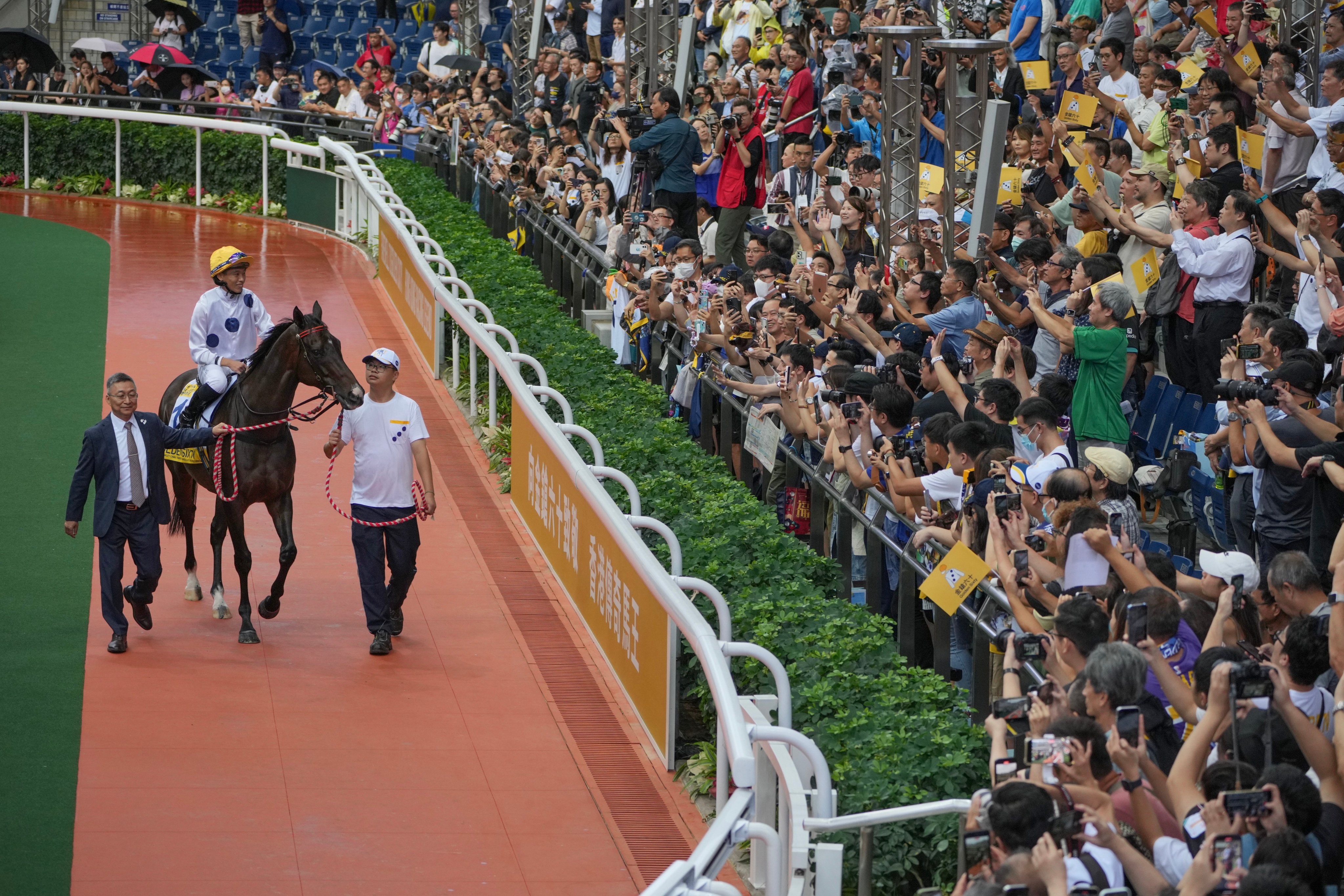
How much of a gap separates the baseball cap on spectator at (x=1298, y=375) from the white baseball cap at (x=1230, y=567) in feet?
4.67

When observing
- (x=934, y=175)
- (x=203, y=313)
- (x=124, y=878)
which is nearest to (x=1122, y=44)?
(x=934, y=175)

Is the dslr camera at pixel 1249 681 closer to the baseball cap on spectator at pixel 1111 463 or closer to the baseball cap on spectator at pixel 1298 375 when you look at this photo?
the baseball cap on spectator at pixel 1111 463

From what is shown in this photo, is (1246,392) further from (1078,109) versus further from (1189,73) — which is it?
(1189,73)

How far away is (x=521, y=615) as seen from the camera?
33.3 ft

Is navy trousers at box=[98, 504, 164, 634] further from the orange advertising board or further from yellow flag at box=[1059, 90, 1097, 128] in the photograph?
yellow flag at box=[1059, 90, 1097, 128]

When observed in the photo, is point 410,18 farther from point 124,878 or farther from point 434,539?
point 124,878

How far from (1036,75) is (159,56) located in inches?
844

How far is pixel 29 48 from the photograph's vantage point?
30359 mm

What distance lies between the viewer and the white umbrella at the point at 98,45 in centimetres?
2995

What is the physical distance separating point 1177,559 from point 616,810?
3.03m

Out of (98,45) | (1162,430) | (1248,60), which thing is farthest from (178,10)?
(1162,430)

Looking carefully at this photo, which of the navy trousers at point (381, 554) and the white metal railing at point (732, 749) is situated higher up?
the white metal railing at point (732, 749)

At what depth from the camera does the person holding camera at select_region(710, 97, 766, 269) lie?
15.2 metres

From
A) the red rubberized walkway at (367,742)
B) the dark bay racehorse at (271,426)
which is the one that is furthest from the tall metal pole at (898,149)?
the dark bay racehorse at (271,426)
